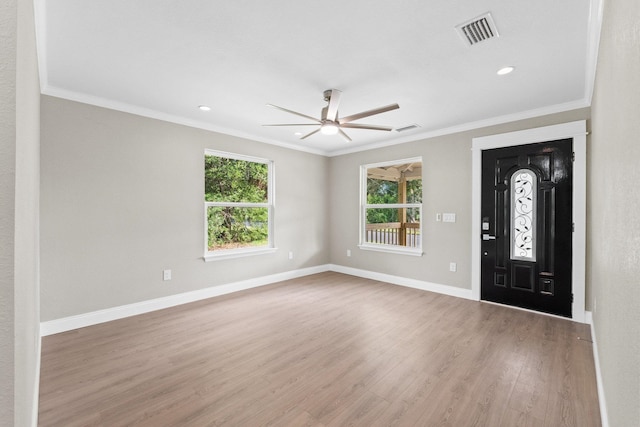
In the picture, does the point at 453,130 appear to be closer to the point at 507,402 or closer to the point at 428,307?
the point at 428,307

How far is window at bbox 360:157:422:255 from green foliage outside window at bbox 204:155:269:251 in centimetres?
192

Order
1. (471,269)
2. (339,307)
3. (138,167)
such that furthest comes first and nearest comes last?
A: (471,269)
(339,307)
(138,167)

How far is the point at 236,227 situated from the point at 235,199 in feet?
1.49

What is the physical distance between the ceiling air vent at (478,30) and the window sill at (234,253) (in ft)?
12.9

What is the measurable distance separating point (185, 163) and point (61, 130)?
1.32 m

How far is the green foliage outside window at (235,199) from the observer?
4.47m

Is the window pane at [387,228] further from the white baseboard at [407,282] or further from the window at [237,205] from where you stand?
the window at [237,205]

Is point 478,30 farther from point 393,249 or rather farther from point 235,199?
point 235,199

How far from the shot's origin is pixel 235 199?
4766 millimetres

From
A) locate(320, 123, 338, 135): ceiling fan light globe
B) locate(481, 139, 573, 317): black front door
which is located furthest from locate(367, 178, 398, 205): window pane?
locate(320, 123, 338, 135): ceiling fan light globe

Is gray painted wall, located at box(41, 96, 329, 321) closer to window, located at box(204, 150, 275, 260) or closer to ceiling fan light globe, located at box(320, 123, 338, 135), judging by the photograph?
window, located at box(204, 150, 275, 260)

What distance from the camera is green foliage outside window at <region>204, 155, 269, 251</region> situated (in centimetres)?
447

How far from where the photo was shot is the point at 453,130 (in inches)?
173

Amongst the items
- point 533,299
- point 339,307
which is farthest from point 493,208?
point 339,307
